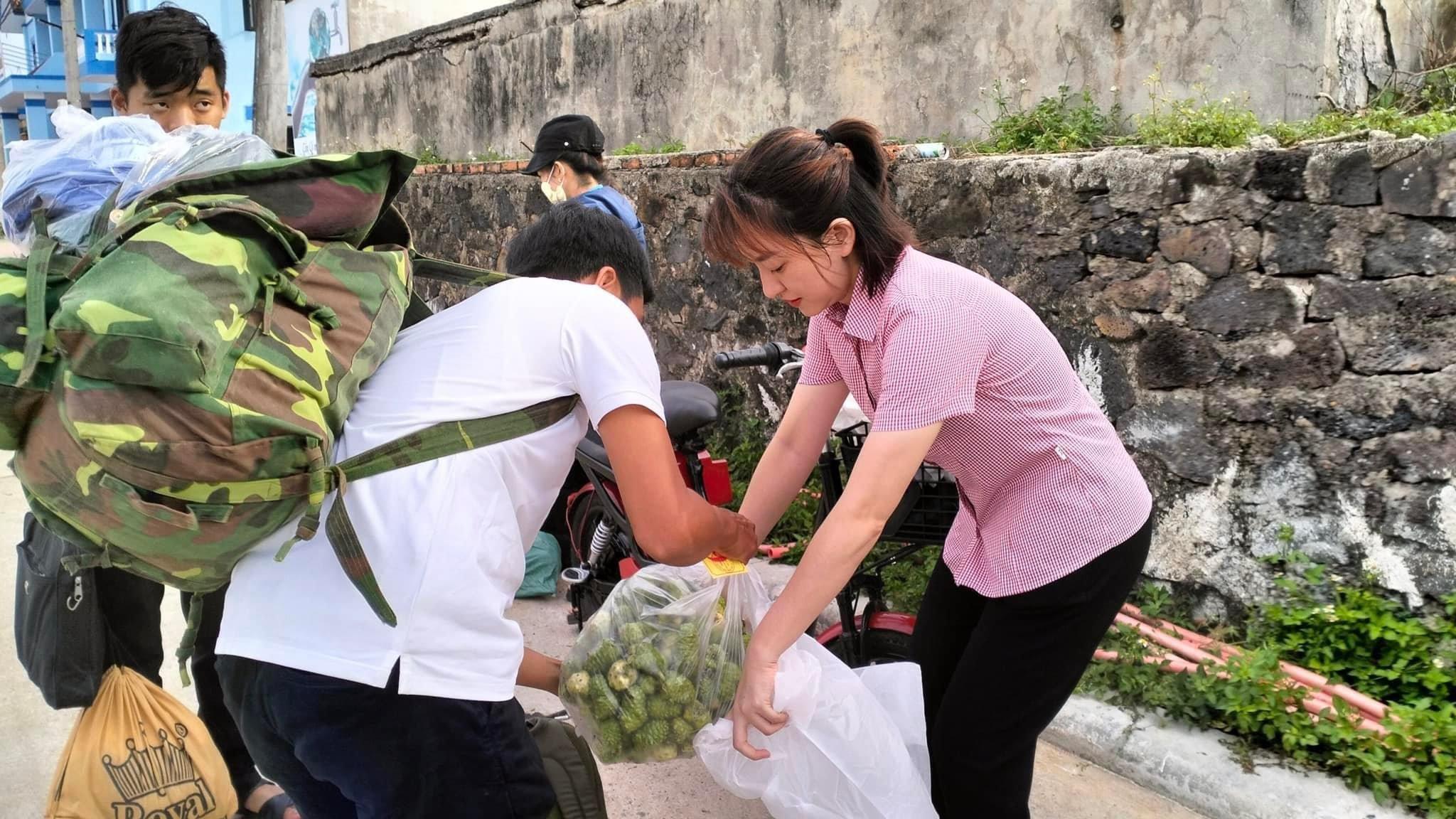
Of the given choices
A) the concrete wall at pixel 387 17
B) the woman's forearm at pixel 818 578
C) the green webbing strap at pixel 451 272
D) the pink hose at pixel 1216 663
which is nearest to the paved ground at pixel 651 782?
the pink hose at pixel 1216 663

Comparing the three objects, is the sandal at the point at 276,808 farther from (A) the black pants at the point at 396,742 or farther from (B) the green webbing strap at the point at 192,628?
(A) the black pants at the point at 396,742

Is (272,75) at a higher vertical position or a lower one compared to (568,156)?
higher

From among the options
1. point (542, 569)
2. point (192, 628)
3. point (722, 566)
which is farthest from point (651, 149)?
point (192, 628)

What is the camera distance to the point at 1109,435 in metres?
1.85

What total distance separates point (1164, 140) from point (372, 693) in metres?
2.80

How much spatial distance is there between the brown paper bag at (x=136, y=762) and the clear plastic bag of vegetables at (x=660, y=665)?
1042 mm

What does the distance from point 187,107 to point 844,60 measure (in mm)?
2785

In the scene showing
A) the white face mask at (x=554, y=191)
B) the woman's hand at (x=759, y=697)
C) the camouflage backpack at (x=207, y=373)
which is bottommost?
the woman's hand at (x=759, y=697)

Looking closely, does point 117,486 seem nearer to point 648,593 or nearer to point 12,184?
point 648,593

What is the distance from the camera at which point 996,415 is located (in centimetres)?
176

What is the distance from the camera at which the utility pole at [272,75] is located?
1004cm

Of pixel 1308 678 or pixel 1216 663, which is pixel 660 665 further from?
pixel 1308 678

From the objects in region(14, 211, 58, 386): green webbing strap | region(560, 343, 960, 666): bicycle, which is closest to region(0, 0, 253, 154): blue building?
region(560, 343, 960, 666): bicycle

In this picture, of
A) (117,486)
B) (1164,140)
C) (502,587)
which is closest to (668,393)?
(1164,140)
